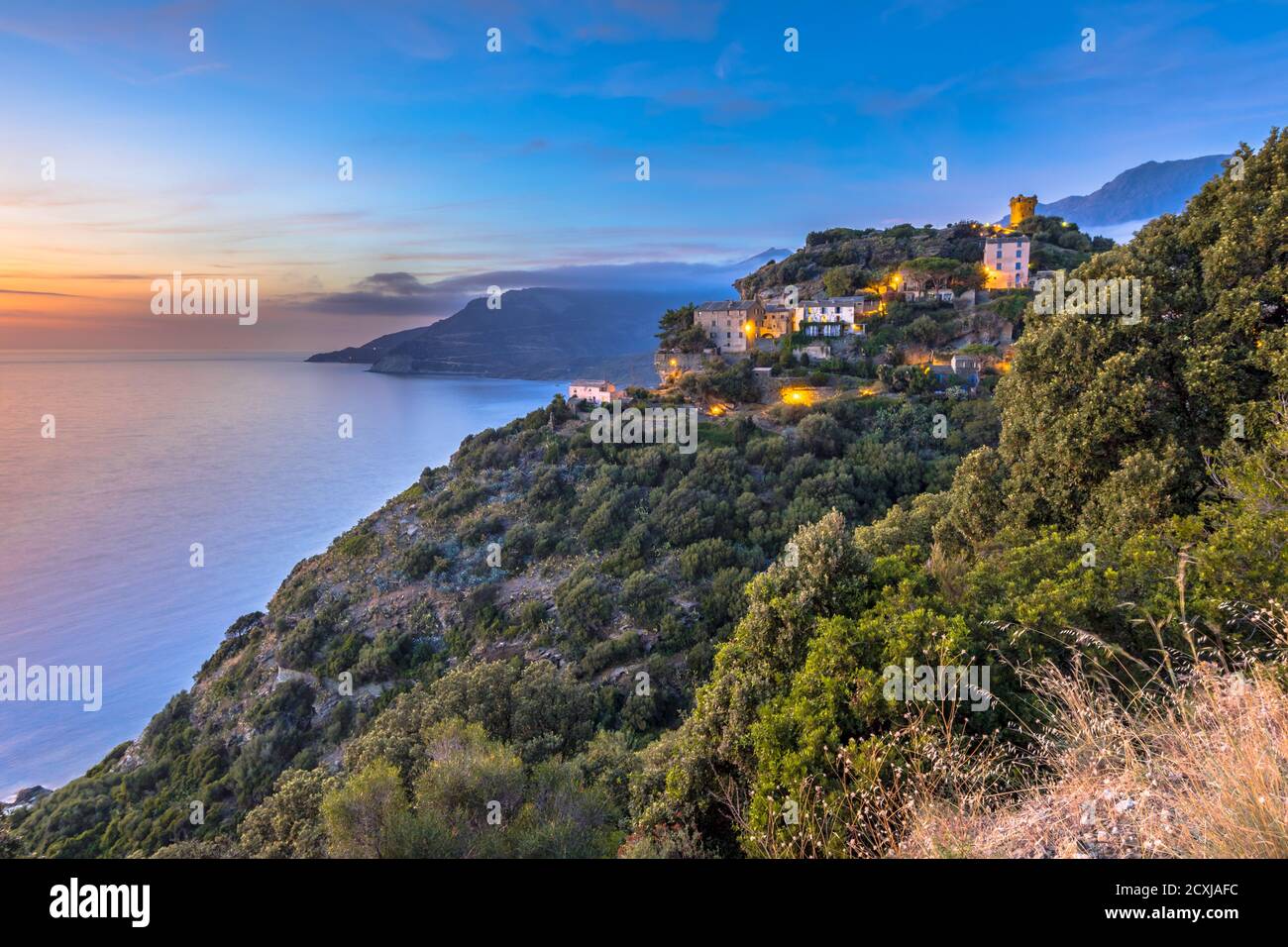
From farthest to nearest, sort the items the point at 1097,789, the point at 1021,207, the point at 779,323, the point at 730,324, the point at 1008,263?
the point at 1021,207, the point at 1008,263, the point at 779,323, the point at 730,324, the point at 1097,789

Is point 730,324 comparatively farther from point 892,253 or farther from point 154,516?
point 154,516

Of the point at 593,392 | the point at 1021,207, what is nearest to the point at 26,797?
the point at 593,392

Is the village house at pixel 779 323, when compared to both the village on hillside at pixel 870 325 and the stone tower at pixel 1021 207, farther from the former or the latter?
the stone tower at pixel 1021 207

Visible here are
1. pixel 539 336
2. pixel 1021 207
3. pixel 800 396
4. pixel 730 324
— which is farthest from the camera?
pixel 539 336

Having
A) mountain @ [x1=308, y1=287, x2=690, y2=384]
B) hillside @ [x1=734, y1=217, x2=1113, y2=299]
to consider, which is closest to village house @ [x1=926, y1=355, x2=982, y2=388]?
hillside @ [x1=734, y1=217, x2=1113, y2=299]

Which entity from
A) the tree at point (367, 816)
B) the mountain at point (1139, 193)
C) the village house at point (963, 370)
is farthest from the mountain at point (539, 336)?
the tree at point (367, 816)

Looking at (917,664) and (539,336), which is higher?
(539,336)
